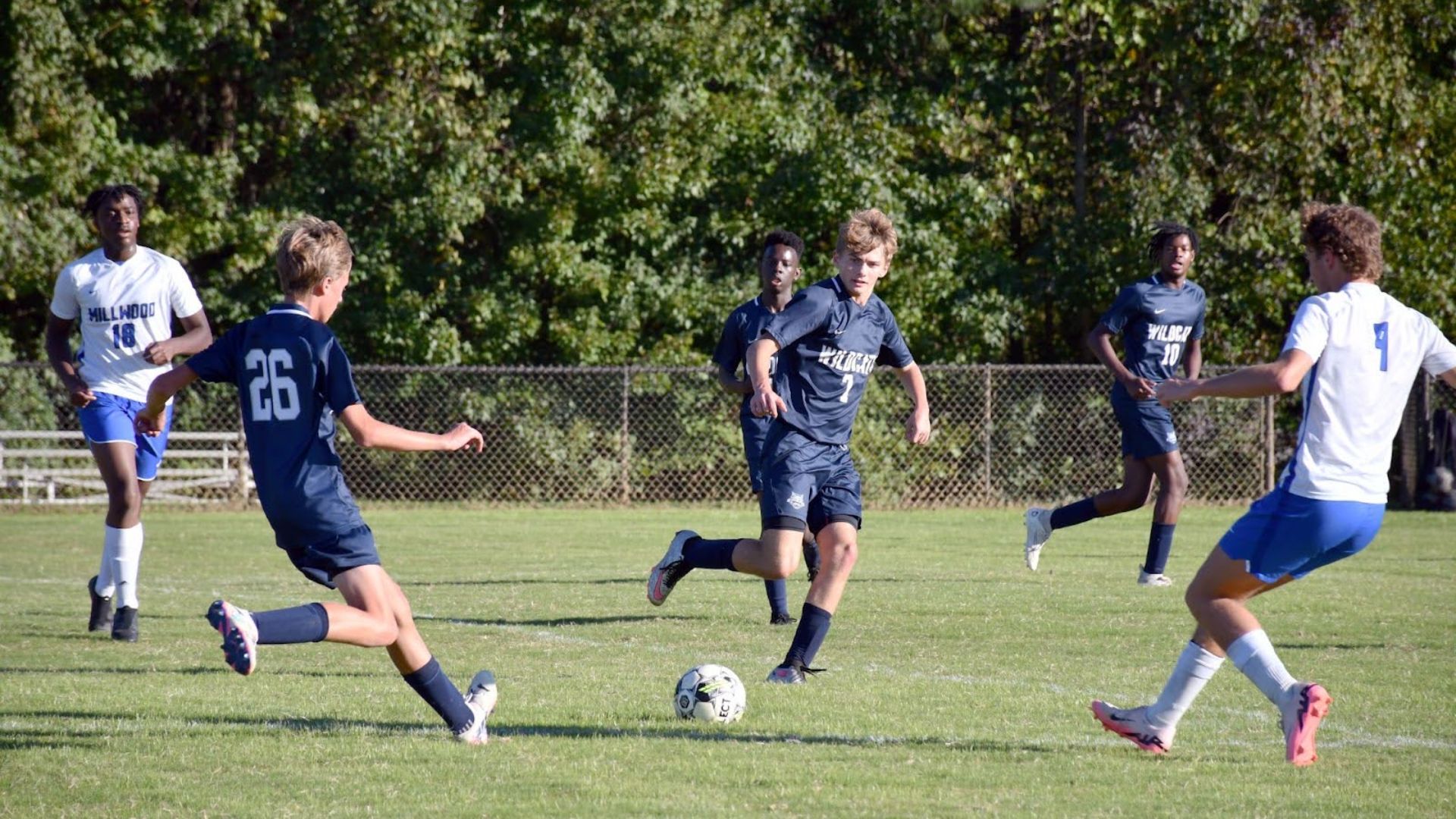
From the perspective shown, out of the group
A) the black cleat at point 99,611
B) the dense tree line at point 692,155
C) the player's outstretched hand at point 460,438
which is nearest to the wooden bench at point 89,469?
the dense tree line at point 692,155

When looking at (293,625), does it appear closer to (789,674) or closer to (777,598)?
(789,674)

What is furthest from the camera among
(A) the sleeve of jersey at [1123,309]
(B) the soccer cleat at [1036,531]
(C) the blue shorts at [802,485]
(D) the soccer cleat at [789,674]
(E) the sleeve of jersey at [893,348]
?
(B) the soccer cleat at [1036,531]

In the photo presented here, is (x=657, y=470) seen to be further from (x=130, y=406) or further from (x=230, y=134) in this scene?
(x=130, y=406)

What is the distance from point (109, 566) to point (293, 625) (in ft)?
12.0

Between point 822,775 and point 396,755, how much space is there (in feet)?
4.50

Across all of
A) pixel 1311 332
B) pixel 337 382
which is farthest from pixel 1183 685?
pixel 337 382

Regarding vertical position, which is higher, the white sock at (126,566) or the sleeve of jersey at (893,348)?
the sleeve of jersey at (893,348)

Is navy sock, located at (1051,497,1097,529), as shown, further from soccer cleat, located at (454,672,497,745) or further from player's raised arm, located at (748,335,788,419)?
soccer cleat, located at (454,672,497,745)

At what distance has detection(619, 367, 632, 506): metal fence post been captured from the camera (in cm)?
1942

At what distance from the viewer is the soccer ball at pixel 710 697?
215 inches

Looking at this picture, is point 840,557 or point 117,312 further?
point 117,312

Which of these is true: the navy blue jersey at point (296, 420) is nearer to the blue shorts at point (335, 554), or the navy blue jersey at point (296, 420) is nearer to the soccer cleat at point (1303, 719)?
the blue shorts at point (335, 554)

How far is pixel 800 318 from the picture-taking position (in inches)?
251

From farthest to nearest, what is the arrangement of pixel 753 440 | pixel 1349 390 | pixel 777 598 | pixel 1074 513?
pixel 1074 513 → pixel 753 440 → pixel 777 598 → pixel 1349 390
